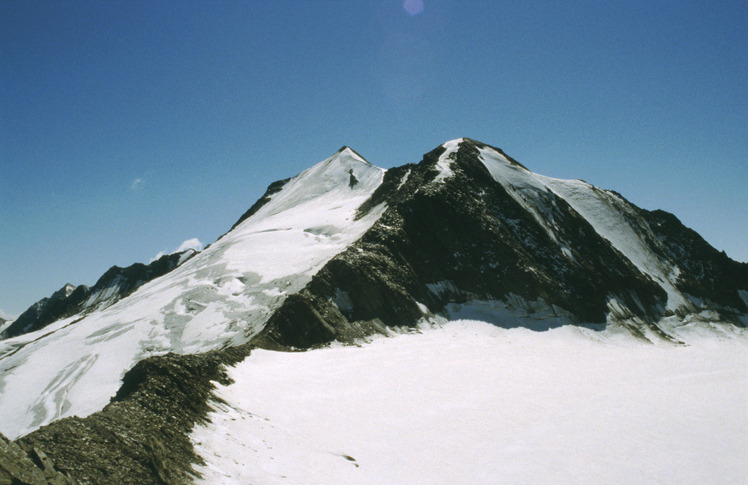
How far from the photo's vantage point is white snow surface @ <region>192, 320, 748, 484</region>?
35.4 feet

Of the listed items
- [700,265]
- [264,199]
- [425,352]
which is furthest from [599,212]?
[264,199]

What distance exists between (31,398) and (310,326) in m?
17.8

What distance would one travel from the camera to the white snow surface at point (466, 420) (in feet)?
35.4

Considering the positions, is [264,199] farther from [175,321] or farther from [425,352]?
[425,352]

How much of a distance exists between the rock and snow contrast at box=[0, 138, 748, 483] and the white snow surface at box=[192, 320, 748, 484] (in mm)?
97

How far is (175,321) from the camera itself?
32.6 metres

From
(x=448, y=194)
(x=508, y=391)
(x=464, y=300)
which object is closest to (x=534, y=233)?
(x=448, y=194)

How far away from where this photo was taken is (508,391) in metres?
19.5

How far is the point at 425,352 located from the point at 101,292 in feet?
277

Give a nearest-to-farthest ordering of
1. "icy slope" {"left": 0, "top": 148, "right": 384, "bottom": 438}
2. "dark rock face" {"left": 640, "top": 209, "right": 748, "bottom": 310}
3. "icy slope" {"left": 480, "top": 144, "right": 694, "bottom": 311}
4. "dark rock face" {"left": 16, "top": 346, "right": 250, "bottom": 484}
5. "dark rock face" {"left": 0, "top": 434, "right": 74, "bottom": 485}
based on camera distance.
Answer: "dark rock face" {"left": 0, "top": 434, "right": 74, "bottom": 485}
"dark rock face" {"left": 16, "top": 346, "right": 250, "bottom": 484}
"icy slope" {"left": 0, "top": 148, "right": 384, "bottom": 438}
"icy slope" {"left": 480, "top": 144, "right": 694, "bottom": 311}
"dark rock face" {"left": 640, "top": 209, "right": 748, "bottom": 310}

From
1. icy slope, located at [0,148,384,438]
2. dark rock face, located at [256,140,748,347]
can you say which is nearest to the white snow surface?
dark rock face, located at [256,140,748,347]

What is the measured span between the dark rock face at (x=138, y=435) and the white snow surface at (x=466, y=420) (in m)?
0.55

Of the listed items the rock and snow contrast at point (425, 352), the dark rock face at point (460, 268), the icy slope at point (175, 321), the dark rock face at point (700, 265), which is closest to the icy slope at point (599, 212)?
the rock and snow contrast at point (425, 352)

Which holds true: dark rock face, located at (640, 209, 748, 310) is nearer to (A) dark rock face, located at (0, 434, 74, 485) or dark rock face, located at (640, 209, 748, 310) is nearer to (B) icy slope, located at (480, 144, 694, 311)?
(B) icy slope, located at (480, 144, 694, 311)
